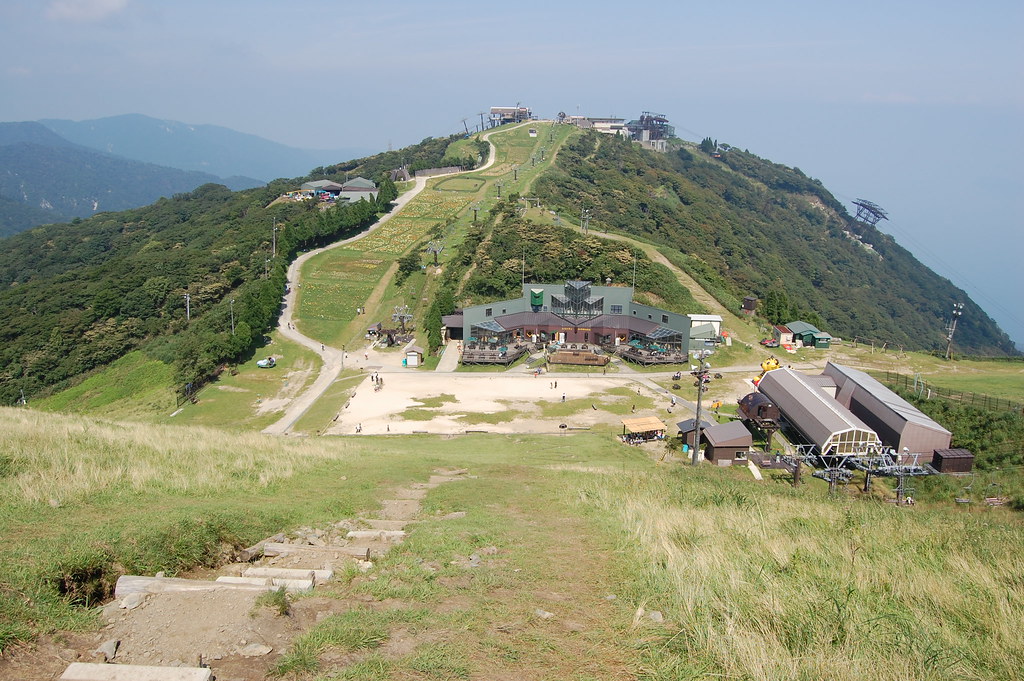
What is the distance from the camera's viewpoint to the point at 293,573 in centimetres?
1066

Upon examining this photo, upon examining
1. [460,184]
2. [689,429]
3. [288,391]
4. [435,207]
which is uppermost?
[460,184]

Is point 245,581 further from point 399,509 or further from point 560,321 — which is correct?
point 560,321

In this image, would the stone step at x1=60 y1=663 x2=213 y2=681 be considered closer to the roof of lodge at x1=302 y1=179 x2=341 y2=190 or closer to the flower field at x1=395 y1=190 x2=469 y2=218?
the flower field at x1=395 y1=190 x2=469 y2=218

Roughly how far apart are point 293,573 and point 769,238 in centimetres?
14759

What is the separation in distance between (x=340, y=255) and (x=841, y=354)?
61150 millimetres

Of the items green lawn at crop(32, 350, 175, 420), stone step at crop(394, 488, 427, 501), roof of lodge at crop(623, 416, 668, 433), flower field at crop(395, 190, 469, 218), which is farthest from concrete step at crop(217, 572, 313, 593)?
flower field at crop(395, 190, 469, 218)

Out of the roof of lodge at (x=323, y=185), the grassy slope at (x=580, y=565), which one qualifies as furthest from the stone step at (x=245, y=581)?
the roof of lodge at (x=323, y=185)

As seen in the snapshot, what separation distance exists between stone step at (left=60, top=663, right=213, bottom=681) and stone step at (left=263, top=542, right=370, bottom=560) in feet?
15.6

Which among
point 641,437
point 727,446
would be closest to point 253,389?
point 641,437

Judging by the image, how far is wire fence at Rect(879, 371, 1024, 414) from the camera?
36469 mm

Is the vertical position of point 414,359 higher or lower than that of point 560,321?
lower

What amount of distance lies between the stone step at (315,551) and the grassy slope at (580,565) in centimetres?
68

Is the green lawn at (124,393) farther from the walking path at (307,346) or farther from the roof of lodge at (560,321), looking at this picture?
the roof of lodge at (560,321)

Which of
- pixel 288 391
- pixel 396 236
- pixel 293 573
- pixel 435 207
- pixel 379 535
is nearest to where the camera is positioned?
pixel 293 573
